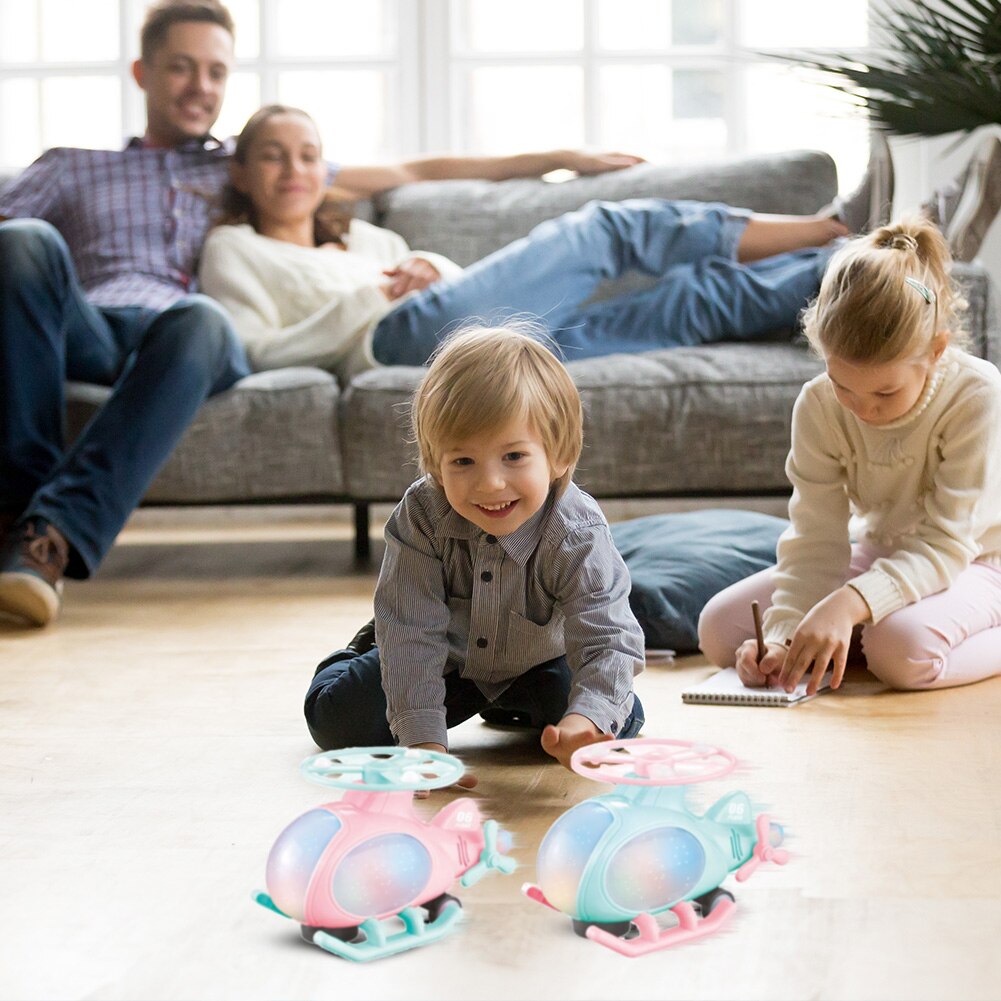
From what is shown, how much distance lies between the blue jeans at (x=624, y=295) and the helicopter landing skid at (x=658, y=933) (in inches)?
66.6

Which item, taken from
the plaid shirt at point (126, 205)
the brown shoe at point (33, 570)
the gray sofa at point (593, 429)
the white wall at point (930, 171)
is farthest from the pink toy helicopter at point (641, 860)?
the white wall at point (930, 171)

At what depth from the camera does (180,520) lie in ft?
11.3

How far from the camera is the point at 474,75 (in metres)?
3.60

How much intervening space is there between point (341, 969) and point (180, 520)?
2.72m

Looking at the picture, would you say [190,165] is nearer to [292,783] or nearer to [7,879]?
[292,783]

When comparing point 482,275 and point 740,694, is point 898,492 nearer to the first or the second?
point 740,694

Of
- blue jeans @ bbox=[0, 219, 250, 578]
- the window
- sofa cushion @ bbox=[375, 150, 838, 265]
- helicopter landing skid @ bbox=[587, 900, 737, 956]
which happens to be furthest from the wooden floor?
the window

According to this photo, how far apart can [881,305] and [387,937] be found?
0.88m

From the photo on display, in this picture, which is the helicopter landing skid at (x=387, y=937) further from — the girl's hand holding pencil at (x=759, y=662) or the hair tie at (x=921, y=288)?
the hair tie at (x=921, y=288)

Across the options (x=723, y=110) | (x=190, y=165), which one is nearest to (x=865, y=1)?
(x=723, y=110)

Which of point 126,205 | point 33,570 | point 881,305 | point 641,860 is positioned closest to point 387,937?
point 641,860

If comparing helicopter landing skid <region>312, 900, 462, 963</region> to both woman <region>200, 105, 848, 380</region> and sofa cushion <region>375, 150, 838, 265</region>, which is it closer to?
woman <region>200, 105, 848, 380</region>

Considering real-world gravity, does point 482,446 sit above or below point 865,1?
below

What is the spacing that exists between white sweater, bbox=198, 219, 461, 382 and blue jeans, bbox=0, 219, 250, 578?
25cm
